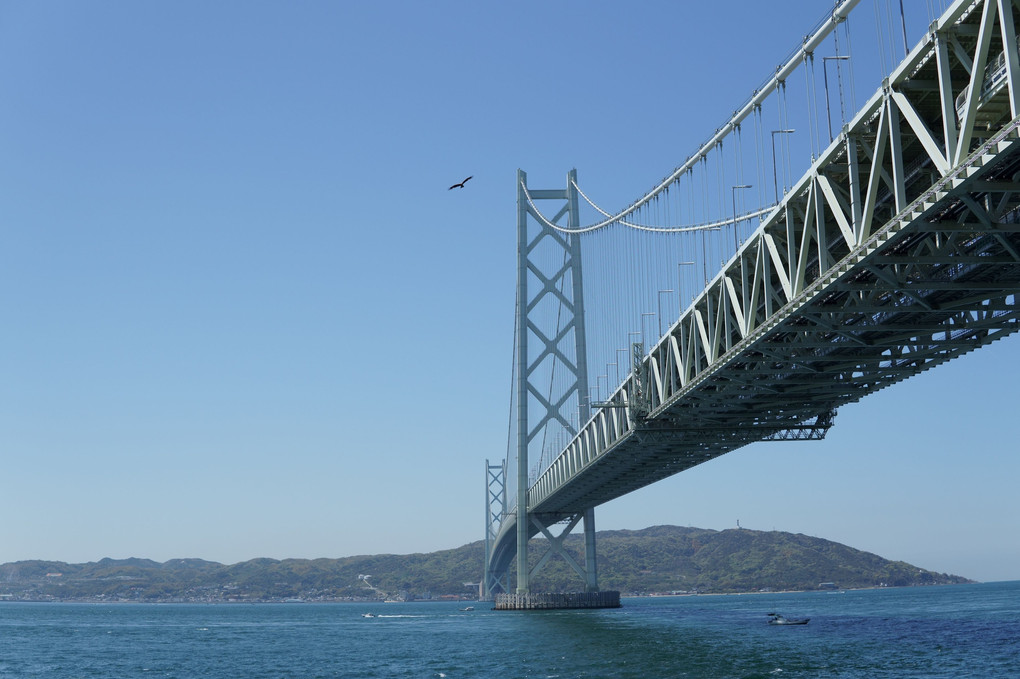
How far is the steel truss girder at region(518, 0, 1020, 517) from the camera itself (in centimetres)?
1505

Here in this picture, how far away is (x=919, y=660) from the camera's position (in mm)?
32344

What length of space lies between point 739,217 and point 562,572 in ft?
548

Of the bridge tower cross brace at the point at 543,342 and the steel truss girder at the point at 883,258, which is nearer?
the steel truss girder at the point at 883,258

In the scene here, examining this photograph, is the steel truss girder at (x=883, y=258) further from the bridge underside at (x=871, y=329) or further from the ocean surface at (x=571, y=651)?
the ocean surface at (x=571, y=651)

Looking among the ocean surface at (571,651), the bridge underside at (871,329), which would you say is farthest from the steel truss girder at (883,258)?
the ocean surface at (571,651)

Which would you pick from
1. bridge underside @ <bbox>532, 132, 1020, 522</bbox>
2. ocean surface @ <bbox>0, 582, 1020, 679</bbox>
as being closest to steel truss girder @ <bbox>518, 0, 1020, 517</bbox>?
bridge underside @ <bbox>532, 132, 1020, 522</bbox>

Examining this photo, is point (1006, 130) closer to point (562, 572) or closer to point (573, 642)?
point (573, 642)

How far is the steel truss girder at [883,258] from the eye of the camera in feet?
49.4

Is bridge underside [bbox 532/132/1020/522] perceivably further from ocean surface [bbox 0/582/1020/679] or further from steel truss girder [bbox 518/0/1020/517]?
ocean surface [bbox 0/582/1020/679]

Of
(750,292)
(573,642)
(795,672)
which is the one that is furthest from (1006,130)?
(573,642)

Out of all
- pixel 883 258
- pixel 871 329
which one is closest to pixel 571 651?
pixel 871 329

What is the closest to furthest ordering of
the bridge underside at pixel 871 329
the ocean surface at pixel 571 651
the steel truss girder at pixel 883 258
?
the steel truss girder at pixel 883 258
the bridge underside at pixel 871 329
the ocean surface at pixel 571 651

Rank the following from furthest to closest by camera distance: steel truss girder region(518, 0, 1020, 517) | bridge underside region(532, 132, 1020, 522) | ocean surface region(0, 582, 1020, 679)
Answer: ocean surface region(0, 582, 1020, 679) < bridge underside region(532, 132, 1020, 522) < steel truss girder region(518, 0, 1020, 517)

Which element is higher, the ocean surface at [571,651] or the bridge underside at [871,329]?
the bridge underside at [871,329]
